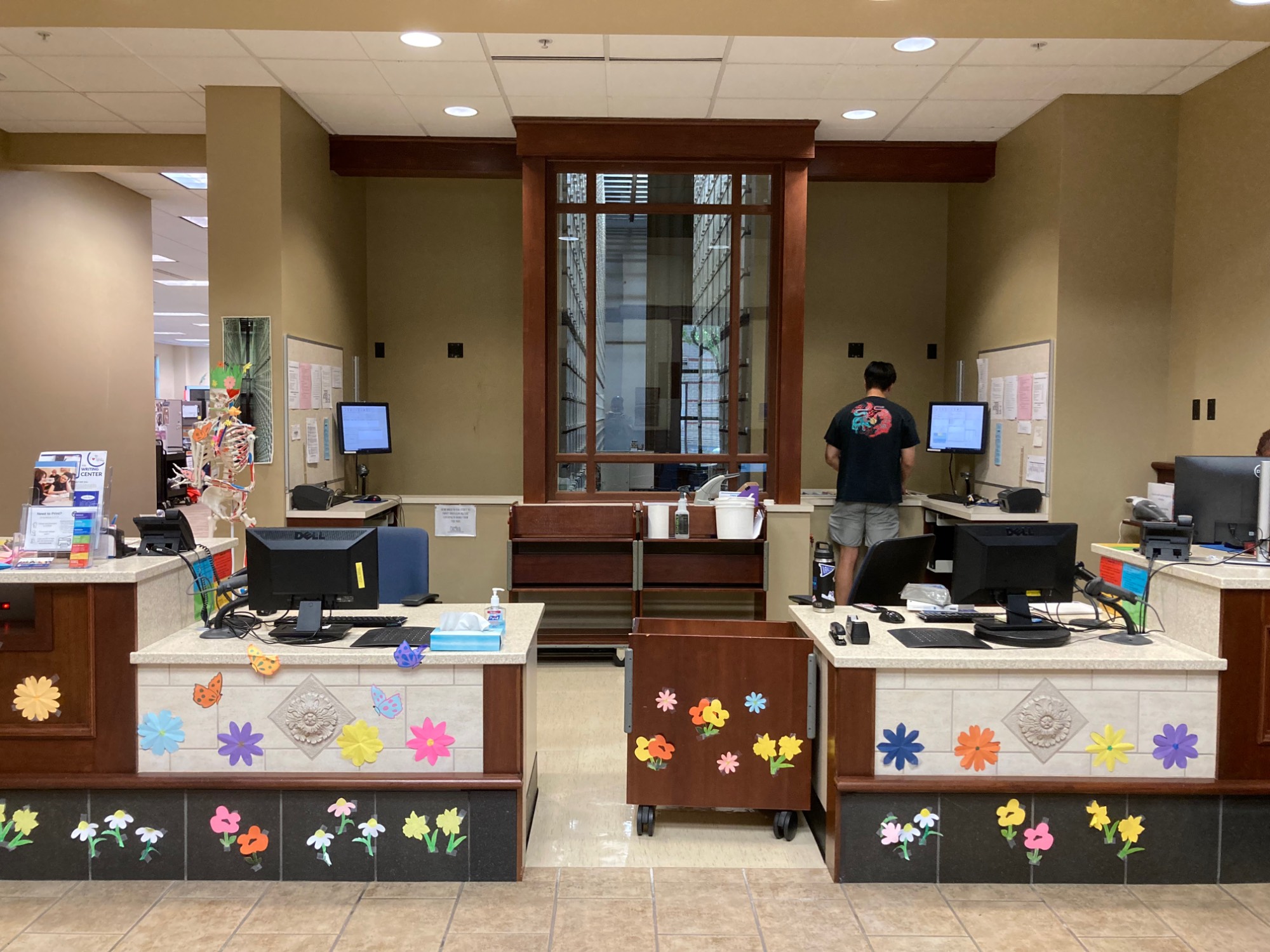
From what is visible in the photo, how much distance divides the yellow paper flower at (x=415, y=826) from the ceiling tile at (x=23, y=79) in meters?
4.77

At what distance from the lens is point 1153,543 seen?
353cm

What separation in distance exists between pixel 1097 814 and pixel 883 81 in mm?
4076

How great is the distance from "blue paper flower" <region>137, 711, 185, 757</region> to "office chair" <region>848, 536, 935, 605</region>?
2.54 metres

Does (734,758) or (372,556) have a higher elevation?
(372,556)

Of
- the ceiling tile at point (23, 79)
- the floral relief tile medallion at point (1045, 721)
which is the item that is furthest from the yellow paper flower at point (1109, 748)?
the ceiling tile at point (23, 79)

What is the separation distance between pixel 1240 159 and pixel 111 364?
27.1ft

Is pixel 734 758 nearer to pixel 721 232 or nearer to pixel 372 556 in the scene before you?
pixel 372 556

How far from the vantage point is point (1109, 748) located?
124 inches

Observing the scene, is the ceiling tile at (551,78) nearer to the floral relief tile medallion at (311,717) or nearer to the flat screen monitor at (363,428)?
the flat screen monitor at (363,428)

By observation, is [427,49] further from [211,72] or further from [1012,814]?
[1012,814]

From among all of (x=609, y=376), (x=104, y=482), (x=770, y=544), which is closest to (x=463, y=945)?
(x=104, y=482)

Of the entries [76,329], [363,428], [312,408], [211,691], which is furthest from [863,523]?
[76,329]

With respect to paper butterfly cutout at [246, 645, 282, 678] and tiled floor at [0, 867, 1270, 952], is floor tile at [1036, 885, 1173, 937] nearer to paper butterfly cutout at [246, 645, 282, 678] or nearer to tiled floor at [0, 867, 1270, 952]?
tiled floor at [0, 867, 1270, 952]

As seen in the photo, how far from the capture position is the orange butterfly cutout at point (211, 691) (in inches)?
124
